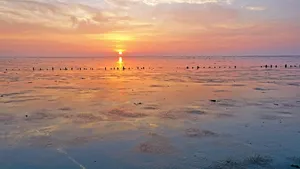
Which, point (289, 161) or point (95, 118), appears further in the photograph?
point (95, 118)

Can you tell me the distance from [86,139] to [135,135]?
2891 mm

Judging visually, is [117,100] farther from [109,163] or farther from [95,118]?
[109,163]

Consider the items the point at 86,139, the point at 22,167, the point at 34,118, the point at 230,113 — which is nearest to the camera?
the point at 22,167

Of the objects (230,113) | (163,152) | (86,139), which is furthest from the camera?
(230,113)

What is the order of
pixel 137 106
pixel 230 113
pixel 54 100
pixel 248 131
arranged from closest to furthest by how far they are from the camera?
pixel 248 131, pixel 230 113, pixel 137 106, pixel 54 100

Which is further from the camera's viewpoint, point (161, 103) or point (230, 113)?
point (161, 103)

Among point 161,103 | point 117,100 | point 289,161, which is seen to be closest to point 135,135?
point 289,161

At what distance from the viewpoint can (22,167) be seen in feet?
44.1

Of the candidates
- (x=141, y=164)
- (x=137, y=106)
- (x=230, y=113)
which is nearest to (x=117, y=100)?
(x=137, y=106)

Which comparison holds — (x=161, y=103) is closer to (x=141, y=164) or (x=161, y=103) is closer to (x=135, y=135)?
(x=135, y=135)

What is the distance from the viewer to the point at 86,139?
57.0 ft

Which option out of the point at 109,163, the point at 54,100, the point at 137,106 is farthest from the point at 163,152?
the point at 54,100

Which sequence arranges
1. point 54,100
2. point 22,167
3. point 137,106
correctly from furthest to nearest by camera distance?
point 54,100 → point 137,106 → point 22,167

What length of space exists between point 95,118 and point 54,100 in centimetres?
1013
